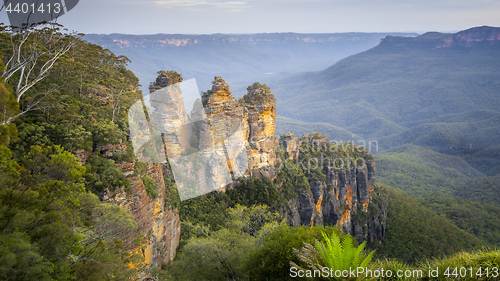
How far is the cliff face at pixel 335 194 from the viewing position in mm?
42219

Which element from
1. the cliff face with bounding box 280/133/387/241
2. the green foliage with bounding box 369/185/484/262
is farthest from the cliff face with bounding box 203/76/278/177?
the green foliage with bounding box 369/185/484/262

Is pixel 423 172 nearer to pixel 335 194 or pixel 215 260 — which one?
pixel 335 194

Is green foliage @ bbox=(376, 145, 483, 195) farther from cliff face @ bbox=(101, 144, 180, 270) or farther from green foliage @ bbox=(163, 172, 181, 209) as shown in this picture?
cliff face @ bbox=(101, 144, 180, 270)

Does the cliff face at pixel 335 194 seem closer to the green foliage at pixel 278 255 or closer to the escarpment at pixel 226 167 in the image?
the escarpment at pixel 226 167

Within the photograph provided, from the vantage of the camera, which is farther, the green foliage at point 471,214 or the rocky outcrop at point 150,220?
the green foliage at point 471,214

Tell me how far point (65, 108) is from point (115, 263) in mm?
10125

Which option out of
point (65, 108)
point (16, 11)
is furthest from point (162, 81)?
point (65, 108)

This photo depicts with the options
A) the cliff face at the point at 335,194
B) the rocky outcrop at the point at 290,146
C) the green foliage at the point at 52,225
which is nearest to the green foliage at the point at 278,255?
the green foliage at the point at 52,225

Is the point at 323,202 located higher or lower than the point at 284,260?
lower

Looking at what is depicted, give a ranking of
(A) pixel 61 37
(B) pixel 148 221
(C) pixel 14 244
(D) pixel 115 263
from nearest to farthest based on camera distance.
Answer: (C) pixel 14 244
(D) pixel 115 263
(B) pixel 148 221
(A) pixel 61 37

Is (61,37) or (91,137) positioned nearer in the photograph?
(91,137)

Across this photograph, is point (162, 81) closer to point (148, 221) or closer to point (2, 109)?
point (148, 221)

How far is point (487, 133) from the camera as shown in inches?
5315

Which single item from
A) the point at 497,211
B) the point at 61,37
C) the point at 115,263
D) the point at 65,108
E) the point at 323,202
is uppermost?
the point at 61,37
